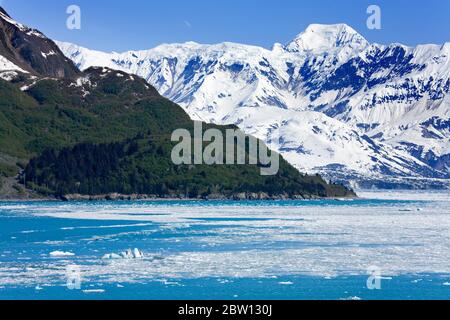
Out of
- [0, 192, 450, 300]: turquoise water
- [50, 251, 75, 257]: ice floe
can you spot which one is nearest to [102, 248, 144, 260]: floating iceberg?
[0, 192, 450, 300]: turquoise water

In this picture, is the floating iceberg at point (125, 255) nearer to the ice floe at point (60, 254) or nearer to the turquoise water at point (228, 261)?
the turquoise water at point (228, 261)

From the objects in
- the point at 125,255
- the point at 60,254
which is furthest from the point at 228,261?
the point at 60,254

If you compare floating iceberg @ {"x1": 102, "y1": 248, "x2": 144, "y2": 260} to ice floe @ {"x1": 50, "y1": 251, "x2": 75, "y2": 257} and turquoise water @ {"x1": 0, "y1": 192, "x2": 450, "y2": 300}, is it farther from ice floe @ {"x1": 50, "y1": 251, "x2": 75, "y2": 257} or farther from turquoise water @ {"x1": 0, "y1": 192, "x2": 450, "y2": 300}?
ice floe @ {"x1": 50, "y1": 251, "x2": 75, "y2": 257}

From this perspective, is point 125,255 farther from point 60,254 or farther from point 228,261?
point 228,261

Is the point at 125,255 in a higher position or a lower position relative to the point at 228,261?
higher

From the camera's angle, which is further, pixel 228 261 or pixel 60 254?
pixel 60 254

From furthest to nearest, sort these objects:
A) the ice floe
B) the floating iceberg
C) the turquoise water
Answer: the ice floe < the floating iceberg < the turquoise water

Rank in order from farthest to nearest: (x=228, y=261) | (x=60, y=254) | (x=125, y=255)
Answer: (x=60, y=254) → (x=125, y=255) → (x=228, y=261)

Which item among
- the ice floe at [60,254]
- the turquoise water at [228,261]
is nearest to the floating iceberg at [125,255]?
the turquoise water at [228,261]
